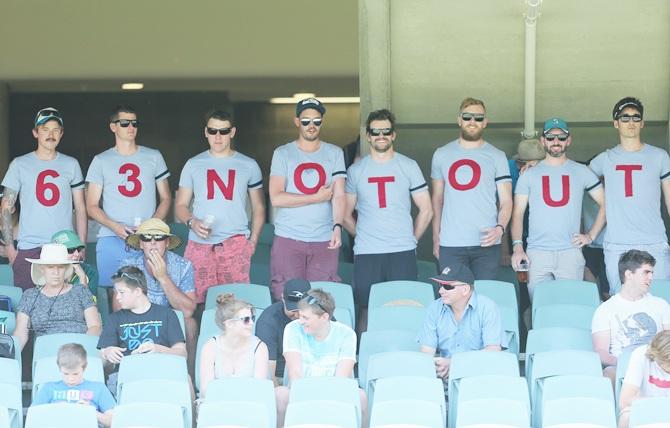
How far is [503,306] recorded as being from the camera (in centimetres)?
839

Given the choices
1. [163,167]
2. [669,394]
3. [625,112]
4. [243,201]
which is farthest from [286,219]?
[669,394]

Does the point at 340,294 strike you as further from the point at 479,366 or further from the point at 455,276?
the point at 479,366

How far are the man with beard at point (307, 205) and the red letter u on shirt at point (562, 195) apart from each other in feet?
4.40

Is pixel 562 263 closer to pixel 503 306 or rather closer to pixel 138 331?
pixel 503 306

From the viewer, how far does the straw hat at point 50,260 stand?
8.42 metres

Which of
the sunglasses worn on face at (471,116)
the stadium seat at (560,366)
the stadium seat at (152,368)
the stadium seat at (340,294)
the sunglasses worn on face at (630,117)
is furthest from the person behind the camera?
the sunglasses worn on face at (471,116)

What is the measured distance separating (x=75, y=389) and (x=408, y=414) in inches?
70.0

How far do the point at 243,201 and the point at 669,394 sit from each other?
341 cm

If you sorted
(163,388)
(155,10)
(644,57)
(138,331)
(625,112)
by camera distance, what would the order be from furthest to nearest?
(155,10)
(644,57)
(625,112)
(138,331)
(163,388)

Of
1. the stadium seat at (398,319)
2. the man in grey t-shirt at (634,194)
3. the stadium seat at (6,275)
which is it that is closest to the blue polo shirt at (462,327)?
the stadium seat at (398,319)

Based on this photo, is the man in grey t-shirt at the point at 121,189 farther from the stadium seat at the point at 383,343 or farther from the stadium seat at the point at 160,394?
the stadium seat at the point at 160,394

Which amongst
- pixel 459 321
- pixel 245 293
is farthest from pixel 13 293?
pixel 459 321

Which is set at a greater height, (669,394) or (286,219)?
(286,219)

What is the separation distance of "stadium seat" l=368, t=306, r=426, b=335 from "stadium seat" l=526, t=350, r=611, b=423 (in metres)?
1.09
